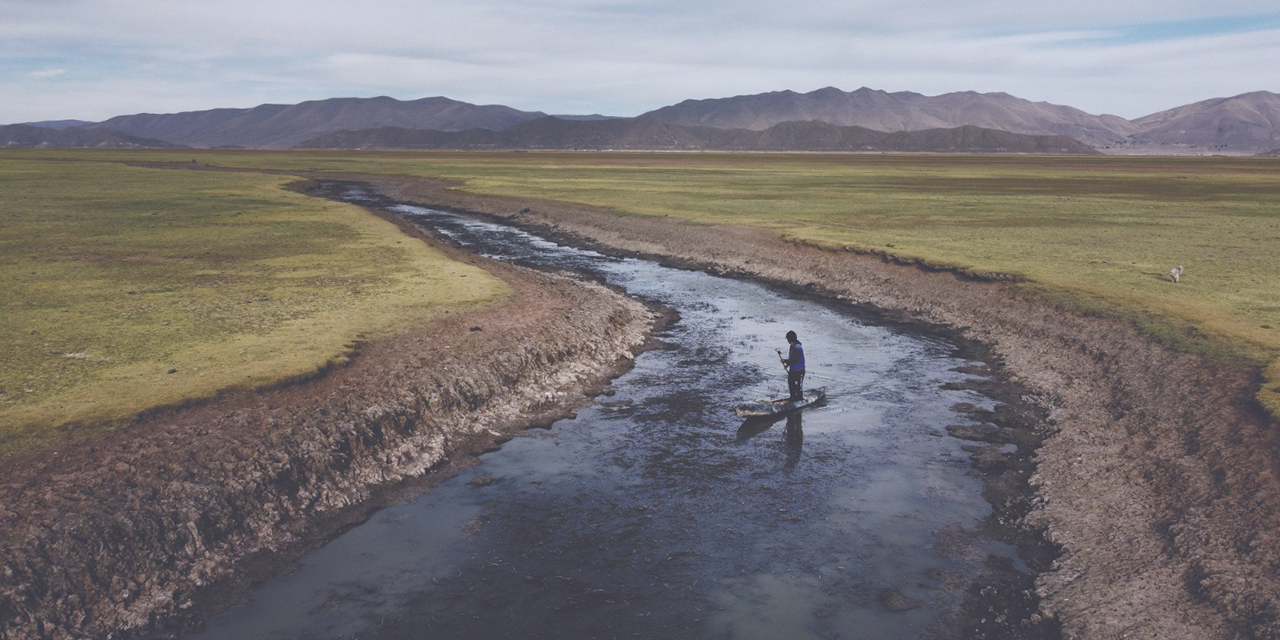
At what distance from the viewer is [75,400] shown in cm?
1838

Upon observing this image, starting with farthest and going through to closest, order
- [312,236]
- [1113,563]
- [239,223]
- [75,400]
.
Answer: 1. [239,223]
2. [312,236]
3. [75,400]
4. [1113,563]

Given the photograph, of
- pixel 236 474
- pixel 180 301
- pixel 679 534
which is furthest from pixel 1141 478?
pixel 180 301

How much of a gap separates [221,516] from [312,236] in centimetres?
3744

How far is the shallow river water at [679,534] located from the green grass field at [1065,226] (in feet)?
30.4

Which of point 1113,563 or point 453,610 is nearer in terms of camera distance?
point 453,610

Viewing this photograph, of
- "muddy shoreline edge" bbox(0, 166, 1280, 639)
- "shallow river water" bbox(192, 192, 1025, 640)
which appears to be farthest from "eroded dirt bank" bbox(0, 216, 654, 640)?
"shallow river water" bbox(192, 192, 1025, 640)

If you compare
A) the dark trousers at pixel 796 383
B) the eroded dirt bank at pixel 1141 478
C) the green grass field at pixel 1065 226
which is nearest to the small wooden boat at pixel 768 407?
the dark trousers at pixel 796 383

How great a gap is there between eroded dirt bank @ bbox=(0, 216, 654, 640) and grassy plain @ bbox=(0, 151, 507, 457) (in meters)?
1.50

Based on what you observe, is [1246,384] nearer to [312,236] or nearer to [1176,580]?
[1176,580]

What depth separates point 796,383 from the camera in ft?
77.0

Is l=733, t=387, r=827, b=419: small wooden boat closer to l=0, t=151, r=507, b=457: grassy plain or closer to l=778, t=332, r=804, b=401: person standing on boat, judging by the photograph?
l=778, t=332, r=804, b=401: person standing on boat

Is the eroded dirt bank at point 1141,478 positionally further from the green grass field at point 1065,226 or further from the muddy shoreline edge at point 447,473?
the green grass field at point 1065,226

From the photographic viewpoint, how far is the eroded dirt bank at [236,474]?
13266 mm

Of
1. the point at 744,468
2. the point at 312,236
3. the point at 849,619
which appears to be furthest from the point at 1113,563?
the point at 312,236
